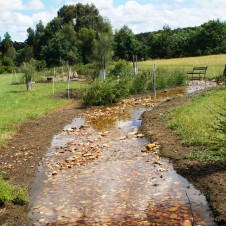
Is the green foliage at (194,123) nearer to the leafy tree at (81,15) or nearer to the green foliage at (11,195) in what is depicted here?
the green foliage at (11,195)

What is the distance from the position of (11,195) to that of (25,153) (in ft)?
11.9

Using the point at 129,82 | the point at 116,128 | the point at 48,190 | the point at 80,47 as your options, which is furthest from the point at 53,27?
the point at 48,190

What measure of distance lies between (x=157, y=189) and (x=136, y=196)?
0.57 meters

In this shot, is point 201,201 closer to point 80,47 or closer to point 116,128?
point 116,128

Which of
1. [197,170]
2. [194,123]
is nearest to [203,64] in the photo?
[194,123]

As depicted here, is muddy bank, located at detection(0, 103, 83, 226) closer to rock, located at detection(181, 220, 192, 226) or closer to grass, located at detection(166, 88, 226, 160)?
rock, located at detection(181, 220, 192, 226)

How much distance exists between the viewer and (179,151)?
32.2 feet

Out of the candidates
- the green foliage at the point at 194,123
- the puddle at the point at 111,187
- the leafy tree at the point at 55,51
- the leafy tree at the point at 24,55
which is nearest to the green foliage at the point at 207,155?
the green foliage at the point at 194,123

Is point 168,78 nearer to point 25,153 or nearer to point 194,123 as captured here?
point 194,123

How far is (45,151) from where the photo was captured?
36.2 ft

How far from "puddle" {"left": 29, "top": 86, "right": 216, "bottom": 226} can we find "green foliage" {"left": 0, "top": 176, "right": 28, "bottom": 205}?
23 cm

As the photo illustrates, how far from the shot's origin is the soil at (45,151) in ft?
22.3

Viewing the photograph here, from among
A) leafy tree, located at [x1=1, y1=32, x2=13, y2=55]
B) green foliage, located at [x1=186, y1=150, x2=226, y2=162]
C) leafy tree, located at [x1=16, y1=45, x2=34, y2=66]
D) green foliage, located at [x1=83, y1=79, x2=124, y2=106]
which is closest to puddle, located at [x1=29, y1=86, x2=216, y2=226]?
green foliage, located at [x1=186, y1=150, x2=226, y2=162]

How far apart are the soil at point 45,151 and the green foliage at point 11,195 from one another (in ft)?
0.45
